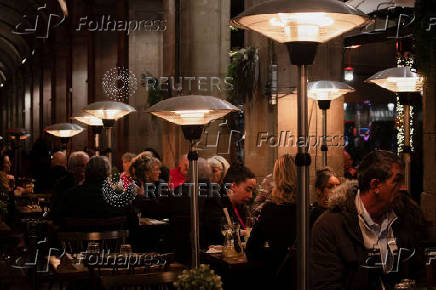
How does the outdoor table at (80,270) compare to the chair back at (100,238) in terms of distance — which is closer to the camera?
the outdoor table at (80,270)

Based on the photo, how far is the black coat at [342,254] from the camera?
3.55 metres

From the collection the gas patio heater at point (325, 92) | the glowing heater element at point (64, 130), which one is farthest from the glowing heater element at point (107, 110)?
the gas patio heater at point (325, 92)

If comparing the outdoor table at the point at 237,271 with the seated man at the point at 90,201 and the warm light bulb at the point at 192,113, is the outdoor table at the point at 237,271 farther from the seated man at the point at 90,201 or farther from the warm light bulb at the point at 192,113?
the seated man at the point at 90,201

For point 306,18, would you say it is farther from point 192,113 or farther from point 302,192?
point 192,113

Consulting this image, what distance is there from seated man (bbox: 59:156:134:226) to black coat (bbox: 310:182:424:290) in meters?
3.73

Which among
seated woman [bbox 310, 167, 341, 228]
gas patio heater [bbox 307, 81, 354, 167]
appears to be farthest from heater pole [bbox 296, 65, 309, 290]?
gas patio heater [bbox 307, 81, 354, 167]

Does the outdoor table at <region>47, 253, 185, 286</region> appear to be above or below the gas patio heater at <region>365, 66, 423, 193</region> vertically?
below

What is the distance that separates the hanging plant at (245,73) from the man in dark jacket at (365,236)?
23.9 ft

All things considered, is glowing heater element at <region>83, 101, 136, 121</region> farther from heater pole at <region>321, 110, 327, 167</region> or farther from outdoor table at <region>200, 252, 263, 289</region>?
outdoor table at <region>200, 252, 263, 289</region>

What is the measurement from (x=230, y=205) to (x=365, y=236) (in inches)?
135

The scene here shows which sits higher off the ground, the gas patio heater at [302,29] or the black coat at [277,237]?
the gas patio heater at [302,29]

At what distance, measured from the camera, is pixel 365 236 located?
3.62 meters

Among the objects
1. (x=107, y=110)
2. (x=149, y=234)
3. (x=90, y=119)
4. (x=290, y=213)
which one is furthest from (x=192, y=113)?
(x=90, y=119)

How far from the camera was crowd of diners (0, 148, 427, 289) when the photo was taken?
358cm
